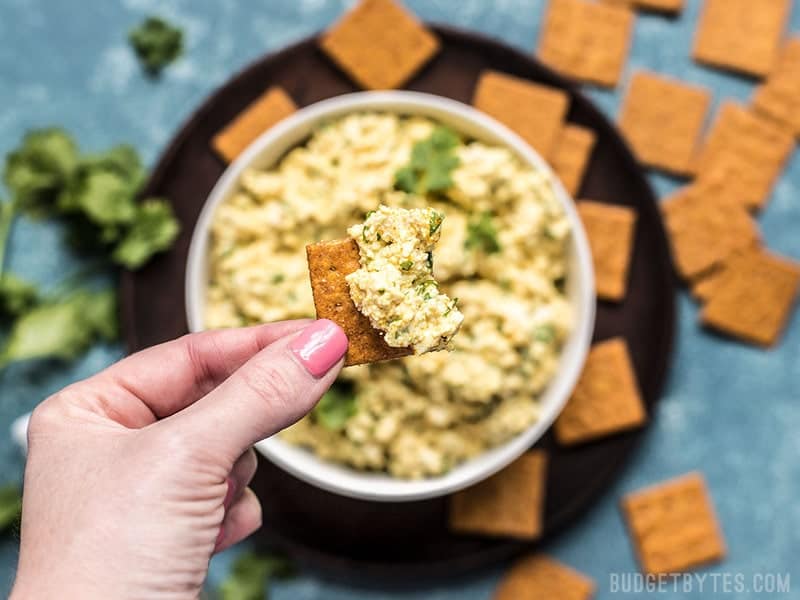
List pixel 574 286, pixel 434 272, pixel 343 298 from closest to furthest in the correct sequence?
pixel 343 298
pixel 434 272
pixel 574 286

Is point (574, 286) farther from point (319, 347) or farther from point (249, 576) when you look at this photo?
point (249, 576)

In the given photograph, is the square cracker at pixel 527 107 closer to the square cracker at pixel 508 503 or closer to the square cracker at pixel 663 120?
the square cracker at pixel 663 120

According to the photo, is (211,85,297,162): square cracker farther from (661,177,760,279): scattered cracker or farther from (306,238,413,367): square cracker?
(661,177,760,279): scattered cracker

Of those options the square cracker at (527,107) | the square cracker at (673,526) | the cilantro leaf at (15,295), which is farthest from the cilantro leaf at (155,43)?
the square cracker at (673,526)

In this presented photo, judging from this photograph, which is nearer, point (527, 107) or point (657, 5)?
point (527, 107)

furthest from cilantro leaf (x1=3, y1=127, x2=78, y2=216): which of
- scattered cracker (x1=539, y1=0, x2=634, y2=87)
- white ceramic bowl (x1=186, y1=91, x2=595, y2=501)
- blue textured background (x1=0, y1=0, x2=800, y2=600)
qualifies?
scattered cracker (x1=539, y1=0, x2=634, y2=87)

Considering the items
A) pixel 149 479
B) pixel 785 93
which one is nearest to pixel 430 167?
pixel 149 479

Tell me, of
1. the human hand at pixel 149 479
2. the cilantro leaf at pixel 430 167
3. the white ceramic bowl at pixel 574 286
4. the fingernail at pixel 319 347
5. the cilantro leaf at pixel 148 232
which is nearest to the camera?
the human hand at pixel 149 479
